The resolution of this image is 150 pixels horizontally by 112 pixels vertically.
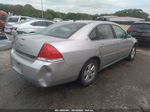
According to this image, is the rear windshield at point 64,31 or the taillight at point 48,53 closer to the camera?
the taillight at point 48,53

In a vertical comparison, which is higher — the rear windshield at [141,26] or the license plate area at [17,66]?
the rear windshield at [141,26]

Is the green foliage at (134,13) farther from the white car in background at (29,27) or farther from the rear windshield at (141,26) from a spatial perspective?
the white car in background at (29,27)

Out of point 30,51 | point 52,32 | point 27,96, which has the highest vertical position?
point 52,32

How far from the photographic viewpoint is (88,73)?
112 inches

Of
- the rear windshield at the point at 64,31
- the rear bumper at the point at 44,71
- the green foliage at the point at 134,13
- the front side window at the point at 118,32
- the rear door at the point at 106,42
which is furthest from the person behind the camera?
the green foliage at the point at 134,13

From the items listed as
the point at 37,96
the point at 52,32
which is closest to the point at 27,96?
the point at 37,96

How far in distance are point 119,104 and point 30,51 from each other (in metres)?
1.92

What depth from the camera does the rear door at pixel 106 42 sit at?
117 inches

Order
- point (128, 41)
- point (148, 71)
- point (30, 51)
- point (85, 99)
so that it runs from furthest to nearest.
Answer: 1. point (128, 41)
2. point (148, 71)
3. point (85, 99)
4. point (30, 51)

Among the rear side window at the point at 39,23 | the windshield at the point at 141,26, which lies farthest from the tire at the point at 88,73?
the rear side window at the point at 39,23

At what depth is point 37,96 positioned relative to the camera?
8.09 feet

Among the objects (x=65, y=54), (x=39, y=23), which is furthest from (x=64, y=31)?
(x=39, y=23)

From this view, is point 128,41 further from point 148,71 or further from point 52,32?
point 52,32

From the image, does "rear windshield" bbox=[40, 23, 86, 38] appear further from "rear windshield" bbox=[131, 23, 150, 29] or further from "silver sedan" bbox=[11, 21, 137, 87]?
"rear windshield" bbox=[131, 23, 150, 29]
